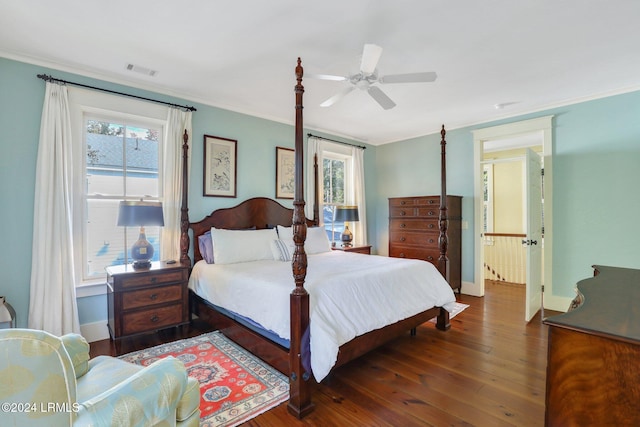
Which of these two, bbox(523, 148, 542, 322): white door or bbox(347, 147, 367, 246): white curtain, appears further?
bbox(347, 147, 367, 246): white curtain

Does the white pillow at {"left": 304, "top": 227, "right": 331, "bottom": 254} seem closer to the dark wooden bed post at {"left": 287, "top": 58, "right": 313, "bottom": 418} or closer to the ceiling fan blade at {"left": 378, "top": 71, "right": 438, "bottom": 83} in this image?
the dark wooden bed post at {"left": 287, "top": 58, "right": 313, "bottom": 418}

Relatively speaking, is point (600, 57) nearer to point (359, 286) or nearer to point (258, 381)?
point (359, 286)

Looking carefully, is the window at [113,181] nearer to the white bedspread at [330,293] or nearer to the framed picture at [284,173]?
the white bedspread at [330,293]

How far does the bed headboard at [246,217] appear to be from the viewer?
367 centimetres

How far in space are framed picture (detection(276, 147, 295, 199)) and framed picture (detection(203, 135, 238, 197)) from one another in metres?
0.69

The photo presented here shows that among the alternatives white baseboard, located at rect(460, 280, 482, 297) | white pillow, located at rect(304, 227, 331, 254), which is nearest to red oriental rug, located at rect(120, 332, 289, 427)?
white pillow, located at rect(304, 227, 331, 254)

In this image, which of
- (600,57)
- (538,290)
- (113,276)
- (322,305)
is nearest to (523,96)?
(600,57)

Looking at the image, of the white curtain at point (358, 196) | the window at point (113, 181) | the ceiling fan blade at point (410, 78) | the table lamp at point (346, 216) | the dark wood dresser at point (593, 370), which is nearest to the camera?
the dark wood dresser at point (593, 370)

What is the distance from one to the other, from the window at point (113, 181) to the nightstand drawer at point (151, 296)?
0.63 metres

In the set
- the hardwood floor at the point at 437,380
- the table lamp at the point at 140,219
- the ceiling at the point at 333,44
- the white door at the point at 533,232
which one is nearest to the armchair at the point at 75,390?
the hardwood floor at the point at 437,380

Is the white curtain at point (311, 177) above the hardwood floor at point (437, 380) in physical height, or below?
above

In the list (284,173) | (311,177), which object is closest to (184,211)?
(284,173)

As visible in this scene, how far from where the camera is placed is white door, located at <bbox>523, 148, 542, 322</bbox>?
3.52 metres

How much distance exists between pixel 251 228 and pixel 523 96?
3.83 m
